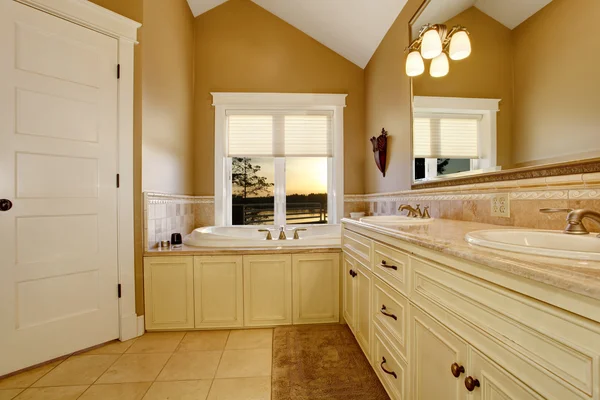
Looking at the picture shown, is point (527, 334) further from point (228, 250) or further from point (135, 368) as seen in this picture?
point (135, 368)

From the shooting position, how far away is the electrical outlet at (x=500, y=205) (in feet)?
4.05

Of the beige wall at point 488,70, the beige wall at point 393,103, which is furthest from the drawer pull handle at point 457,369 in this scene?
the beige wall at point 393,103

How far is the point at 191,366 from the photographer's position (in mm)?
1649

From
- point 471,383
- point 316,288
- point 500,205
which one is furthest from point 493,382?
point 316,288

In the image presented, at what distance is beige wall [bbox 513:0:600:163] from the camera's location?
0.92 m

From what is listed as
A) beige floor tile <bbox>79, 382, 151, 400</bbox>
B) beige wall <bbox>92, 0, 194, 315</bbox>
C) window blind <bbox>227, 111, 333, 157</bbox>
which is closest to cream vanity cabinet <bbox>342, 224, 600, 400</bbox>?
beige floor tile <bbox>79, 382, 151, 400</bbox>

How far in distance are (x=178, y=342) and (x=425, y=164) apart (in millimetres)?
2139

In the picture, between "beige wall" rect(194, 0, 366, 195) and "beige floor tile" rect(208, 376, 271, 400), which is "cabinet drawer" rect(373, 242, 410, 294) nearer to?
"beige floor tile" rect(208, 376, 271, 400)

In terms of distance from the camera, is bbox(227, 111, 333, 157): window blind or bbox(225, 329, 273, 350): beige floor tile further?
bbox(227, 111, 333, 157): window blind

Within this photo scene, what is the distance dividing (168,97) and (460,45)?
2262 mm

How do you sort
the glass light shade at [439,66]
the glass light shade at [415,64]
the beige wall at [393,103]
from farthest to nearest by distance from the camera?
the beige wall at [393,103]
the glass light shade at [415,64]
the glass light shade at [439,66]

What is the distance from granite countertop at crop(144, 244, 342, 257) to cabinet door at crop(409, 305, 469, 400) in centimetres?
112

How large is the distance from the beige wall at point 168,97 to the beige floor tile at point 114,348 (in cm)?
108

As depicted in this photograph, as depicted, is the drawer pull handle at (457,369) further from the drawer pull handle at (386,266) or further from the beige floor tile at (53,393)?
the beige floor tile at (53,393)
